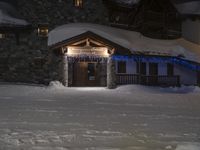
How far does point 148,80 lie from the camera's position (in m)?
27.6

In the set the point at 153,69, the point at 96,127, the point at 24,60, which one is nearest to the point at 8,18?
the point at 24,60

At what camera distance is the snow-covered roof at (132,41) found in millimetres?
24891

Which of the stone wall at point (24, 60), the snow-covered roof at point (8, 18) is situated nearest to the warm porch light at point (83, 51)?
the stone wall at point (24, 60)

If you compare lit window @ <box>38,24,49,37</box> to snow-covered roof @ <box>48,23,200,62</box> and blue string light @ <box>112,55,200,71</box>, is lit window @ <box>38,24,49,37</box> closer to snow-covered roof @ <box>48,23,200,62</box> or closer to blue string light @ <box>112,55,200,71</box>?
snow-covered roof @ <box>48,23,200,62</box>

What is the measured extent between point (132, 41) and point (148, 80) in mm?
3663

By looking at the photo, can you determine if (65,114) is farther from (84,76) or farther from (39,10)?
(39,10)

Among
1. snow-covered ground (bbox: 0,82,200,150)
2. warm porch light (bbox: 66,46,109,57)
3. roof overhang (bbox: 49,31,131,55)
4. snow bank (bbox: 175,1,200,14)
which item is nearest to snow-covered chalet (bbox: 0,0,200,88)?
warm porch light (bbox: 66,46,109,57)

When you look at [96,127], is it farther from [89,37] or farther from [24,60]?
[24,60]

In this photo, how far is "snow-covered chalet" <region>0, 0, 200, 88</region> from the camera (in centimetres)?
2580

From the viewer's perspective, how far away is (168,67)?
29.0 metres

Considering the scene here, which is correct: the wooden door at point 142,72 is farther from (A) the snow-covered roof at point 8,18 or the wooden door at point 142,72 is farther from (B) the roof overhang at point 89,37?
(A) the snow-covered roof at point 8,18

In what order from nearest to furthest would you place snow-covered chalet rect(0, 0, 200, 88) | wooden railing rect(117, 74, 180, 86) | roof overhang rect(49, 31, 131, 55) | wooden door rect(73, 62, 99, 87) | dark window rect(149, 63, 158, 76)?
1. roof overhang rect(49, 31, 131, 55)
2. snow-covered chalet rect(0, 0, 200, 88)
3. wooden railing rect(117, 74, 180, 86)
4. wooden door rect(73, 62, 99, 87)
5. dark window rect(149, 63, 158, 76)

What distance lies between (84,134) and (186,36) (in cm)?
2786

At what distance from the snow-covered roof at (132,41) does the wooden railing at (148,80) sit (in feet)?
7.30
